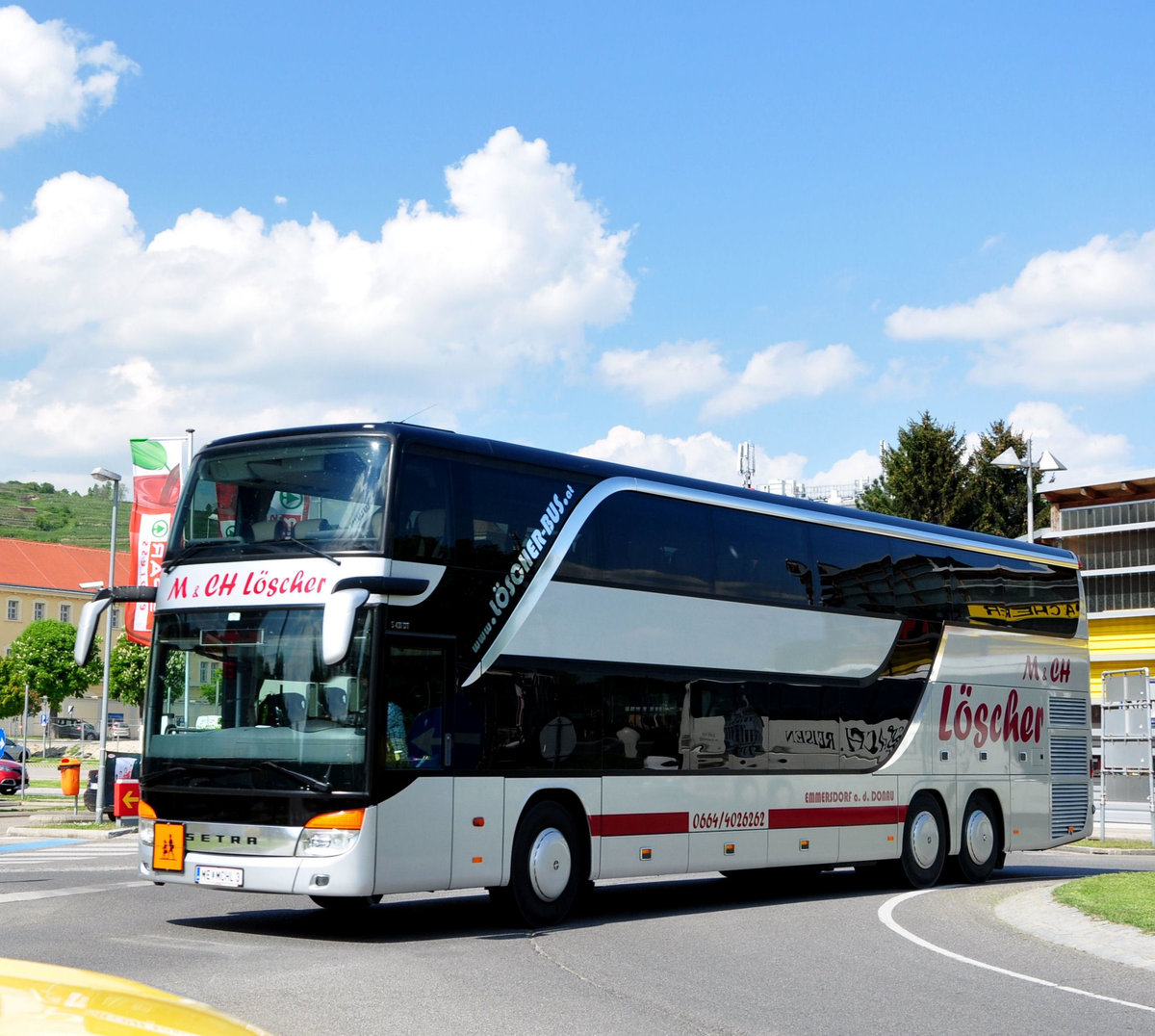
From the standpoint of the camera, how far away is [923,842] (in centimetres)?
1864

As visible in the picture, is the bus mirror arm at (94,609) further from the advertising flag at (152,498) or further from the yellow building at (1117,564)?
the yellow building at (1117,564)

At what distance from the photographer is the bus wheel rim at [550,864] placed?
13320 mm

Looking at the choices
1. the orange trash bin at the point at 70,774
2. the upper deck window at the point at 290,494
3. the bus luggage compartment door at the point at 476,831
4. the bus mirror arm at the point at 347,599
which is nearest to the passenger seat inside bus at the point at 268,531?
the upper deck window at the point at 290,494

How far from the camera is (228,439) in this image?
44.2ft

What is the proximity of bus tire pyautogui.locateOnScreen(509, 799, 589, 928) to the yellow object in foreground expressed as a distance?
29.8 feet

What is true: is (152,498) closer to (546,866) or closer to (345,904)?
(345,904)

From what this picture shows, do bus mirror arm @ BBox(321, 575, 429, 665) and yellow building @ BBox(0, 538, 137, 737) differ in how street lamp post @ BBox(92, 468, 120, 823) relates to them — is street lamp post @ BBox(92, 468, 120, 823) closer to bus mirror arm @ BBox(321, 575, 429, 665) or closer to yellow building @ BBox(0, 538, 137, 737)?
bus mirror arm @ BBox(321, 575, 429, 665)

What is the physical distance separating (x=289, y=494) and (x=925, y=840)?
32.3 ft

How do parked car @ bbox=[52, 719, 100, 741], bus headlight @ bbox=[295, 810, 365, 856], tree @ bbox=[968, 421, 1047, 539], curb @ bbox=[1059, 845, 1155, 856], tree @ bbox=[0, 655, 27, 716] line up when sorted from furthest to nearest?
1. parked car @ bbox=[52, 719, 100, 741]
2. tree @ bbox=[0, 655, 27, 716]
3. tree @ bbox=[968, 421, 1047, 539]
4. curb @ bbox=[1059, 845, 1155, 856]
5. bus headlight @ bbox=[295, 810, 365, 856]

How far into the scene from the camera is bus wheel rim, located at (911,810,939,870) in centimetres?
1850

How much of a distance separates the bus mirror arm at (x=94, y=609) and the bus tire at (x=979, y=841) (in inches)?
439

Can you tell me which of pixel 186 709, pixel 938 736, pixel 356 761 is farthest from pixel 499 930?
pixel 938 736

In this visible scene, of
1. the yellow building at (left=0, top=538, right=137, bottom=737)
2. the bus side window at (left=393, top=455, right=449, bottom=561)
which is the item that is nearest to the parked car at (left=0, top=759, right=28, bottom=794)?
the bus side window at (left=393, top=455, right=449, bottom=561)

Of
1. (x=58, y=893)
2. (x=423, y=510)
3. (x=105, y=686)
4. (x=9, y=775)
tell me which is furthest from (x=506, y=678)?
(x=9, y=775)
